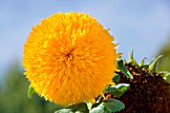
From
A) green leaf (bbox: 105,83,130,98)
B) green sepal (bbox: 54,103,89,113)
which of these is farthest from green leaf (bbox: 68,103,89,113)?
green leaf (bbox: 105,83,130,98)

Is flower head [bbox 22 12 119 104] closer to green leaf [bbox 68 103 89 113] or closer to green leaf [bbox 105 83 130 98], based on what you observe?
green leaf [bbox 68 103 89 113]

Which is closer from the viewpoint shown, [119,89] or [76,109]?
[76,109]

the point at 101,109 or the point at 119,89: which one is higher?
the point at 119,89

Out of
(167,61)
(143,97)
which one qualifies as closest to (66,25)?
(143,97)

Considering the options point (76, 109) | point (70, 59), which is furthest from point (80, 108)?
point (70, 59)

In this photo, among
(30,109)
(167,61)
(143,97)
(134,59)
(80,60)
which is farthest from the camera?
(30,109)

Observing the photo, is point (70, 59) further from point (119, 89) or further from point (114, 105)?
point (119, 89)

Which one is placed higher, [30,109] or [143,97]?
[30,109]

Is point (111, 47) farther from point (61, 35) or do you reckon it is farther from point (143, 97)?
point (143, 97)

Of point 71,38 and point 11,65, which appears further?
point 11,65
